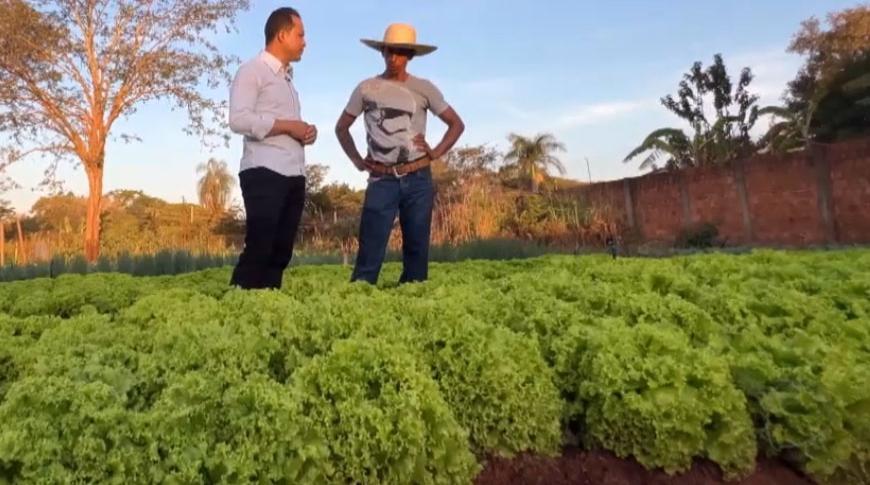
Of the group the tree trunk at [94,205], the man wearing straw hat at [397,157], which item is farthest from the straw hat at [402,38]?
the tree trunk at [94,205]

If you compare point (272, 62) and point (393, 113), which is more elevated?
point (272, 62)

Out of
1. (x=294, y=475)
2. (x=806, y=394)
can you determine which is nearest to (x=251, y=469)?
(x=294, y=475)

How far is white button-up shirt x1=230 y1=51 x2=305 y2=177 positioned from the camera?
413cm

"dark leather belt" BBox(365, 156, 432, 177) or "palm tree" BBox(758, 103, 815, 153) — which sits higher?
"palm tree" BBox(758, 103, 815, 153)

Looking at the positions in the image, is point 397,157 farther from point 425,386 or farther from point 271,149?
point 425,386

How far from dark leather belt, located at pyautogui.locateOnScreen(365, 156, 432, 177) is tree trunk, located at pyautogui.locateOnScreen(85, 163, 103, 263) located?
13.8m

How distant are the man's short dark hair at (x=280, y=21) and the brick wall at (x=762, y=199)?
1190 cm

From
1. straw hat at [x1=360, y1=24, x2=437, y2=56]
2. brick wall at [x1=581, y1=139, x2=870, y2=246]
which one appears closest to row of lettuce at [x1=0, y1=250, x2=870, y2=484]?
straw hat at [x1=360, y1=24, x2=437, y2=56]

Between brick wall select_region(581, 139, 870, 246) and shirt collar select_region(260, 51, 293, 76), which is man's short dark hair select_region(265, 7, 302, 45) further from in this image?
brick wall select_region(581, 139, 870, 246)

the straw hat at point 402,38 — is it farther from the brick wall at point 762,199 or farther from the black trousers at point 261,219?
the brick wall at point 762,199

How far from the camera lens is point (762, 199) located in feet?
49.8

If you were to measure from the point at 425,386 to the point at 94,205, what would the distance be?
58.7 ft

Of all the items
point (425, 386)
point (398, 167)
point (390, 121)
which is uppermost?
point (390, 121)

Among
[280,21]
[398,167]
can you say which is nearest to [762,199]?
[398,167]
